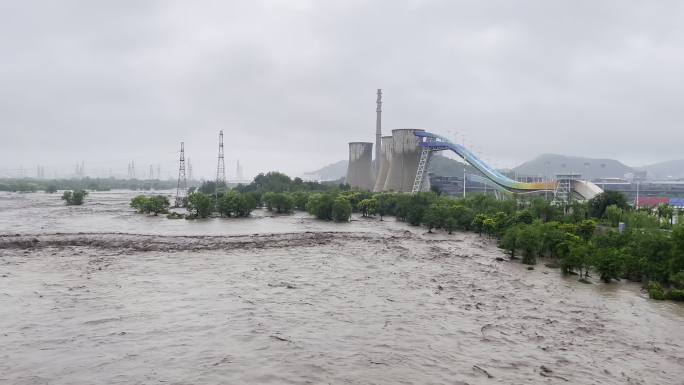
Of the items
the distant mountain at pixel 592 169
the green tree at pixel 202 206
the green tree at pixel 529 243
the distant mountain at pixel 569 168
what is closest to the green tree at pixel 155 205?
the green tree at pixel 202 206

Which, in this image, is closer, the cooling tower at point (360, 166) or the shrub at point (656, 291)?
the shrub at point (656, 291)

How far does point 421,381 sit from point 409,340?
1965 mm

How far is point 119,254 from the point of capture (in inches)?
777

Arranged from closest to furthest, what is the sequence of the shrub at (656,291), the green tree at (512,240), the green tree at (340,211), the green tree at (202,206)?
the shrub at (656,291) → the green tree at (512,240) → the green tree at (340,211) → the green tree at (202,206)

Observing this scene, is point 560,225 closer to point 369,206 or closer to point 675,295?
point 675,295

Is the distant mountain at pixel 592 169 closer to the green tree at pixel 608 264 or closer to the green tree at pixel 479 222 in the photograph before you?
the green tree at pixel 479 222

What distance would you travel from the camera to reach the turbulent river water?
8500mm

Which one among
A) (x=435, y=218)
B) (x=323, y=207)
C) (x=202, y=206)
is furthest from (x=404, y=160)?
(x=202, y=206)

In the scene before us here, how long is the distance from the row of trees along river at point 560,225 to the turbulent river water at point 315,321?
0.94 m

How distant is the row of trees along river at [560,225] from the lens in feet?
49.6

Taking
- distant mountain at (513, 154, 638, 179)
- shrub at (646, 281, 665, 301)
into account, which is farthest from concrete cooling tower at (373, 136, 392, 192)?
distant mountain at (513, 154, 638, 179)

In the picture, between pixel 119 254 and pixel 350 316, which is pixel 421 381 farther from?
pixel 119 254

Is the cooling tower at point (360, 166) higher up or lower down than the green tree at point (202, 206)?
higher up

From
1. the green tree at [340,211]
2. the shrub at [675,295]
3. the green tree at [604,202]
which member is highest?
the green tree at [604,202]
